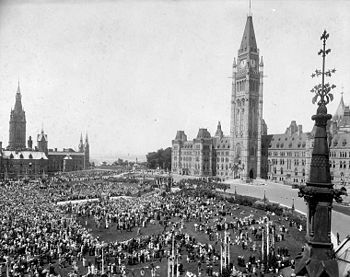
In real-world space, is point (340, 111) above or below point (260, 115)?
above

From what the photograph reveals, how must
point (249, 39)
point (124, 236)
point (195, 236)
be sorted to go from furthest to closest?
1. point (249, 39)
2. point (124, 236)
3. point (195, 236)

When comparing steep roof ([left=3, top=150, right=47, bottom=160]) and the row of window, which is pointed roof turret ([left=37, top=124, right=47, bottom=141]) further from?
the row of window

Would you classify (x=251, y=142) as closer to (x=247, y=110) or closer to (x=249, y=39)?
(x=247, y=110)

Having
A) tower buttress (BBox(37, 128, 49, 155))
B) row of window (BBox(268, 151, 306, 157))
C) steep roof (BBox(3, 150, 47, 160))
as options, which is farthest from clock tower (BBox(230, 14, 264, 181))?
tower buttress (BBox(37, 128, 49, 155))

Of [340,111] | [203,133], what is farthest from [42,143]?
[340,111]

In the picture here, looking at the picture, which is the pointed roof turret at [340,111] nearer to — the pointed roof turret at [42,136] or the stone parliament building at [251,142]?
the stone parliament building at [251,142]

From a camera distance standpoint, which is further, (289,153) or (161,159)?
(161,159)

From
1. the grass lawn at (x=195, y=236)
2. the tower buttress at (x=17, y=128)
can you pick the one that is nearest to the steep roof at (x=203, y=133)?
the grass lawn at (x=195, y=236)

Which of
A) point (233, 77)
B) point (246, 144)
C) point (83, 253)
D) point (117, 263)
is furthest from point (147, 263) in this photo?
point (233, 77)
